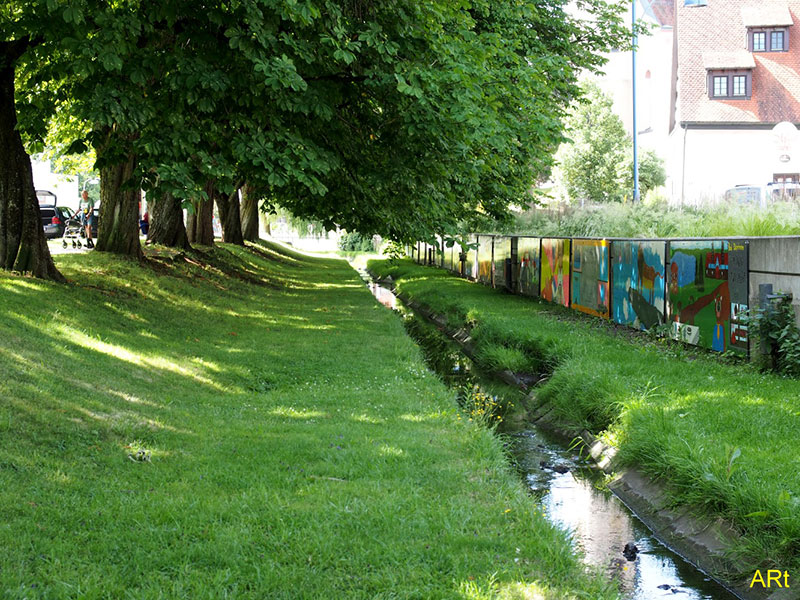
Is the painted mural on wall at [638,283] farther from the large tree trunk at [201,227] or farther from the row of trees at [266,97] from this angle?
the large tree trunk at [201,227]

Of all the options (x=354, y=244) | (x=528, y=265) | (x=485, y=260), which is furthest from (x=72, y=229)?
(x=354, y=244)

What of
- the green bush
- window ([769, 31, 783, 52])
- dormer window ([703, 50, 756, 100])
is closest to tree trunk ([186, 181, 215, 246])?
dormer window ([703, 50, 756, 100])

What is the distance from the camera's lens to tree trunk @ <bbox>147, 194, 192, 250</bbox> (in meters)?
24.2

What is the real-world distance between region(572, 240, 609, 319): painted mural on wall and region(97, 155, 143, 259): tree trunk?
10.0 metres

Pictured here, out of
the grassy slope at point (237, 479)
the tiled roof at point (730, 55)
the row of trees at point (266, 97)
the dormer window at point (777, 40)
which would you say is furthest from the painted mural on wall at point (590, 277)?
the dormer window at point (777, 40)

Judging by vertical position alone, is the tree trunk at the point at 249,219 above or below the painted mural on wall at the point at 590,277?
above

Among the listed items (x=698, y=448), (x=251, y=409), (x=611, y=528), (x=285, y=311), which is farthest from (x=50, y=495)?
(x=285, y=311)

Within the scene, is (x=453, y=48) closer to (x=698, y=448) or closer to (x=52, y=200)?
(x=698, y=448)

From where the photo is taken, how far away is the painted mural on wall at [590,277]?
58.9ft

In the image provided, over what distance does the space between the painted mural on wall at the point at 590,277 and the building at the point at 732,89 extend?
89.2ft

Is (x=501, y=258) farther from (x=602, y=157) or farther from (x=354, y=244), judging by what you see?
(x=354, y=244)

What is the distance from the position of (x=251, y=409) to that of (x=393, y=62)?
5.33 m

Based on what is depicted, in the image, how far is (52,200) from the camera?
40.5 m

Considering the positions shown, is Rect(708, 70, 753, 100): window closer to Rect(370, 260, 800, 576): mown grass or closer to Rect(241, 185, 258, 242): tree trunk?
Rect(241, 185, 258, 242): tree trunk
